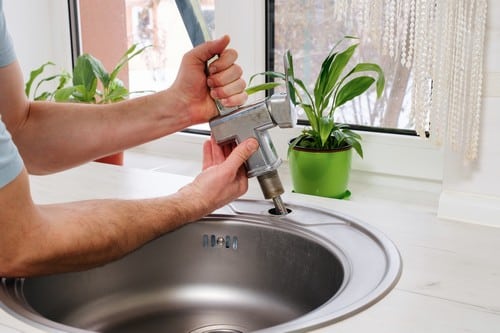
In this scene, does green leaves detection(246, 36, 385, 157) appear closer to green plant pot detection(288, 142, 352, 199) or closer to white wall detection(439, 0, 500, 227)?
green plant pot detection(288, 142, 352, 199)

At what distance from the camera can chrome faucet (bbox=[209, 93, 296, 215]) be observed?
94cm

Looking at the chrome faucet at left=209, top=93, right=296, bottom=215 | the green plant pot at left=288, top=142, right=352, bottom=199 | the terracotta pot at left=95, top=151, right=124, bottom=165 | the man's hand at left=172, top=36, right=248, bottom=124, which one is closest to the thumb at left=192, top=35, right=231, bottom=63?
the man's hand at left=172, top=36, right=248, bottom=124

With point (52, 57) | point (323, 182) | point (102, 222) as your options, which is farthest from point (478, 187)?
point (52, 57)

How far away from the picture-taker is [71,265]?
81 cm

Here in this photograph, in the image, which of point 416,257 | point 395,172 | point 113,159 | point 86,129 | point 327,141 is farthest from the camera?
point 113,159

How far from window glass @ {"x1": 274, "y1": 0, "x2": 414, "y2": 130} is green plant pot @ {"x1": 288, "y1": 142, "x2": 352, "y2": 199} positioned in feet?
0.76

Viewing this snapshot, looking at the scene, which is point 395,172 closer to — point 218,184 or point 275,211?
point 275,211

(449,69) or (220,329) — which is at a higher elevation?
(449,69)

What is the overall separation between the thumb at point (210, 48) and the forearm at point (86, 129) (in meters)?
0.15

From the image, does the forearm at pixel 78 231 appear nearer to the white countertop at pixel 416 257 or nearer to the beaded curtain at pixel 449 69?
the white countertop at pixel 416 257

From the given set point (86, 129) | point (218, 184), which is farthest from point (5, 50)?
point (218, 184)

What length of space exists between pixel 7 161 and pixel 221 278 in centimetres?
48

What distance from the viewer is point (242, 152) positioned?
959mm

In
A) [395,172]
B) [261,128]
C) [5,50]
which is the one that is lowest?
[395,172]
